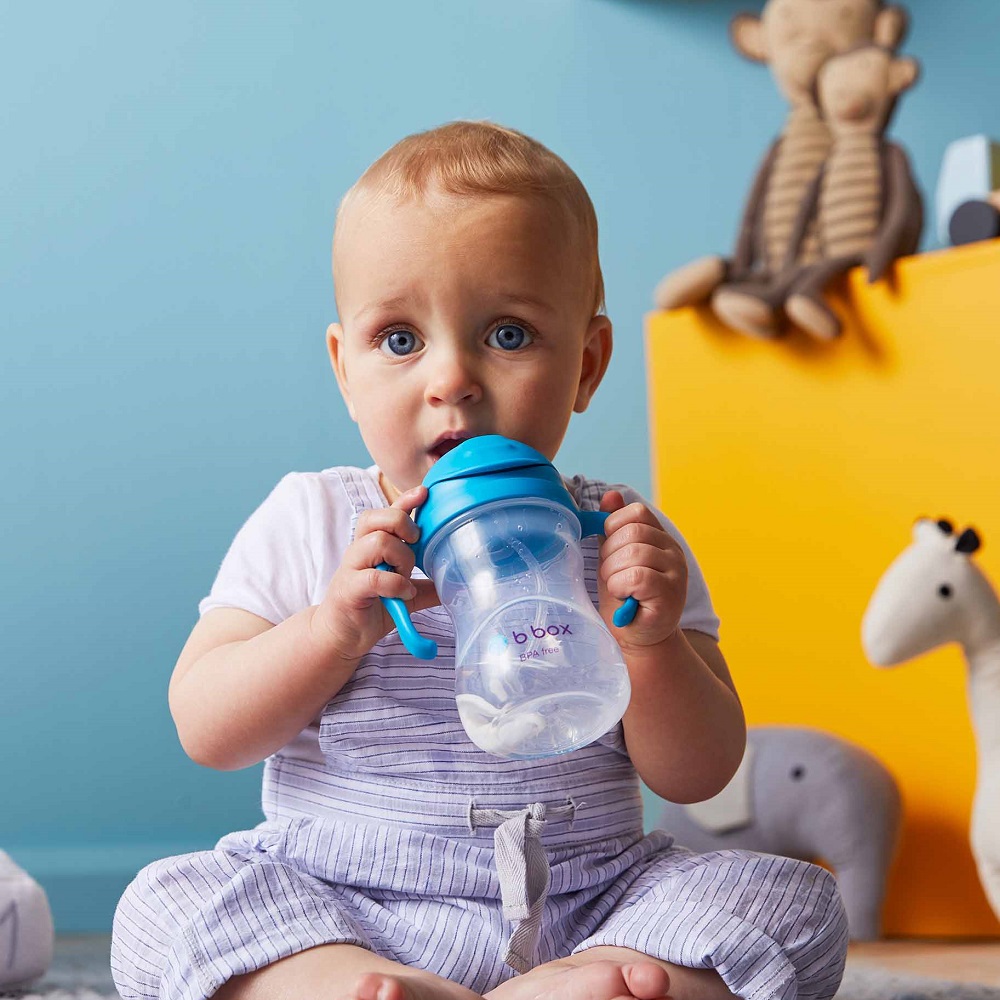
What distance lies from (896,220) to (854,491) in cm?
32

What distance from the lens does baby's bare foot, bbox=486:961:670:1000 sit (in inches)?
25.8

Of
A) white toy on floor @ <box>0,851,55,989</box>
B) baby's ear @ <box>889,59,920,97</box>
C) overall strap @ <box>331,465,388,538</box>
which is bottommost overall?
white toy on floor @ <box>0,851,55,989</box>

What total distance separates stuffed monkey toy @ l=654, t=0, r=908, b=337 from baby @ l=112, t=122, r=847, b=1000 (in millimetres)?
735

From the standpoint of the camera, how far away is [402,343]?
2.73ft

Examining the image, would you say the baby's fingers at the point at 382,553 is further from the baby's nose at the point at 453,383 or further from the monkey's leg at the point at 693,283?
the monkey's leg at the point at 693,283

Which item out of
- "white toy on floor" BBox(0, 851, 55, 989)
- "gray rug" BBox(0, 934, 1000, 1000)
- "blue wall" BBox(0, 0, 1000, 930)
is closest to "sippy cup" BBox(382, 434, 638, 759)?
"gray rug" BBox(0, 934, 1000, 1000)

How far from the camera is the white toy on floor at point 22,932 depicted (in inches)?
43.6

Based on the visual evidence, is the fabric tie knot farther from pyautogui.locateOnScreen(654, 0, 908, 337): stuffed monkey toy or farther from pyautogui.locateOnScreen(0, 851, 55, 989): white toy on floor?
pyautogui.locateOnScreen(654, 0, 908, 337): stuffed monkey toy

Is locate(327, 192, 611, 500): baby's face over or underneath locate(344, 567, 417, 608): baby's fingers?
over

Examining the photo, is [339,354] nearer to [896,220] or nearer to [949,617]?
[949,617]

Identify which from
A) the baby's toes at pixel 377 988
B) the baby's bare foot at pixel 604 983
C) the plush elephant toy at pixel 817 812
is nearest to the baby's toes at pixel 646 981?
the baby's bare foot at pixel 604 983

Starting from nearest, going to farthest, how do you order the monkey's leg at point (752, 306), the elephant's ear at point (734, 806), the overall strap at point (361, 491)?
the overall strap at point (361, 491) → the elephant's ear at point (734, 806) → the monkey's leg at point (752, 306)

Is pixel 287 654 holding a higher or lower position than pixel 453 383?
lower

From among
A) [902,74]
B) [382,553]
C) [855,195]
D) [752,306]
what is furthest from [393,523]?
[902,74]
